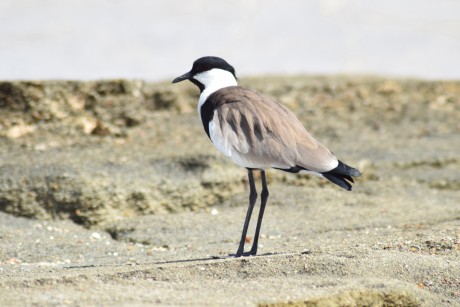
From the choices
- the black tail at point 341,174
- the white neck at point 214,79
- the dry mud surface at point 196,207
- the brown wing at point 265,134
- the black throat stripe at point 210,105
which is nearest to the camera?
the dry mud surface at point 196,207

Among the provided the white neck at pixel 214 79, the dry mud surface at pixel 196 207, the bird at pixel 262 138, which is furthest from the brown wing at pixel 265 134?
the dry mud surface at pixel 196 207

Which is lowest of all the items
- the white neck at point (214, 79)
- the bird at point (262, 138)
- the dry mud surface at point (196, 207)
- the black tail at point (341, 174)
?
the dry mud surface at point (196, 207)

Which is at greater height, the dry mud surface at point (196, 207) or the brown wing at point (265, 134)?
the brown wing at point (265, 134)

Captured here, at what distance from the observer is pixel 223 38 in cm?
1173

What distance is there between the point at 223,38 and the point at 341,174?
24.7 ft

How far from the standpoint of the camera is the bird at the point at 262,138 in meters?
4.45

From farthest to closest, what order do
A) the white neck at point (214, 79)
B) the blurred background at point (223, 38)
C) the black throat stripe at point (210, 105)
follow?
the blurred background at point (223, 38), the white neck at point (214, 79), the black throat stripe at point (210, 105)

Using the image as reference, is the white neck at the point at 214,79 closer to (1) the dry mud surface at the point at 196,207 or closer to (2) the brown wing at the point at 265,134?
(2) the brown wing at the point at 265,134

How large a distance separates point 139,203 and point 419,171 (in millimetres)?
2321

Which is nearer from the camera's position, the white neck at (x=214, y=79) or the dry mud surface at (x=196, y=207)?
the dry mud surface at (x=196, y=207)

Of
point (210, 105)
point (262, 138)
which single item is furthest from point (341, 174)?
point (210, 105)

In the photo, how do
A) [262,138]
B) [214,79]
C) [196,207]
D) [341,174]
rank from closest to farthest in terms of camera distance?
[341,174], [262,138], [214,79], [196,207]

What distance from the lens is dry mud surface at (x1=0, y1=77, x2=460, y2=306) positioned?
3.79m

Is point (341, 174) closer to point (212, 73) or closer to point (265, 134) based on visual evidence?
point (265, 134)
